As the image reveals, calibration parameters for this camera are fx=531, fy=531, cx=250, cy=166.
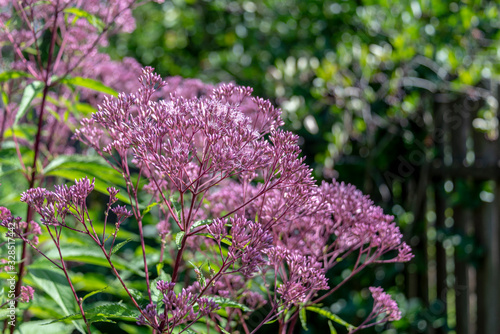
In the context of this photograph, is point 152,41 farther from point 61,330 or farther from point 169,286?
point 169,286

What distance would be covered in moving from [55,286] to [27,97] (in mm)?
512

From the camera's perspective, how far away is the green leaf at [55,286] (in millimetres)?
1398

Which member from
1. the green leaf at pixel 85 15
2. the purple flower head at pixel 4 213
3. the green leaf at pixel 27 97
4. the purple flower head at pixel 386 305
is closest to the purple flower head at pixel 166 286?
the purple flower head at pixel 4 213

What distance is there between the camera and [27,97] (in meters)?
1.38

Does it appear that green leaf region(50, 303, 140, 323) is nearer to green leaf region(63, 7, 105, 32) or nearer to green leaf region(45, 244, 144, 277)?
green leaf region(45, 244, 144, 277)

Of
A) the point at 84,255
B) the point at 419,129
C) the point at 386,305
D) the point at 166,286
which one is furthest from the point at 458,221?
the point at 166,286

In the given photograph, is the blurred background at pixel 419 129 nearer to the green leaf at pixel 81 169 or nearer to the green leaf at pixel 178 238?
the green leaf at pixel 81 169

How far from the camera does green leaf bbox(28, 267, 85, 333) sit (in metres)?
1.40

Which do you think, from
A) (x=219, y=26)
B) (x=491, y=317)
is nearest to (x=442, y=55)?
(x=491, y=317)

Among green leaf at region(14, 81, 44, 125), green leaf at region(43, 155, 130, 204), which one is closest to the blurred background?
green leaf at region(43, 155, 130, 204)

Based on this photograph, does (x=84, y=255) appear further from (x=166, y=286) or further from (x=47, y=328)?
(x=166, y=286)

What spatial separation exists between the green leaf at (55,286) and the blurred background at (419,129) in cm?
199

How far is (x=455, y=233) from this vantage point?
131 inches

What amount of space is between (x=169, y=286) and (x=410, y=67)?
2.96 m
